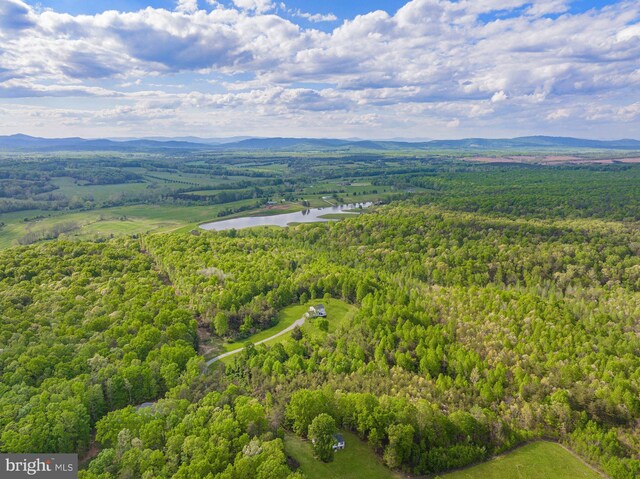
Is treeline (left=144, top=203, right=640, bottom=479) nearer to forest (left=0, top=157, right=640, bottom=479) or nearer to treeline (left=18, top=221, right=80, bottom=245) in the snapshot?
forest (left=0, top=157, right=640, bottom=479)

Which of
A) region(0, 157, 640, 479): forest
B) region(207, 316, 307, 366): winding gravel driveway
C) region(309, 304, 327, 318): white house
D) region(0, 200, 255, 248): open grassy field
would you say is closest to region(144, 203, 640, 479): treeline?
region(0, 157, 640, 479): forest

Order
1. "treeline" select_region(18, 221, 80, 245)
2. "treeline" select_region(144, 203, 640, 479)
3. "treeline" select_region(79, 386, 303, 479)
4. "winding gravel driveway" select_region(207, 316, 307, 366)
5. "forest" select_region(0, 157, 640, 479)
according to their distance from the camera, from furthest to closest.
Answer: "treeline" select_region(18, 221, 80, 245), "winding gravel driveway" select_region(207, 316, 307, 366), "treeline" select_region(144, 203, 640, 479), "forest" select_region(0, 157, 640, 479), "treeline" select_region(79, 386, 303, 479)

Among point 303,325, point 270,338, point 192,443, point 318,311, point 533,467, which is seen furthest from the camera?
point 318,311

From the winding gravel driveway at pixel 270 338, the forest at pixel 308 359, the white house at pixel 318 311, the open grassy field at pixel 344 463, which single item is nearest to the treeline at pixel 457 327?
the forest at pixel 308 359

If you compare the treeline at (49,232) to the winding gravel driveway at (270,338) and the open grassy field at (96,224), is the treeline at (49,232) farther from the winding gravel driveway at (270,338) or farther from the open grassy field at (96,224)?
the winding gravel driveway at (270,338)

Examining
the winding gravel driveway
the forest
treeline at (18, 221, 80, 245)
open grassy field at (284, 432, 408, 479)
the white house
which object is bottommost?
treeline at (18, 221, 80, 245)

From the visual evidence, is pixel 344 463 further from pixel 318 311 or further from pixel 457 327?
pixel 318 311

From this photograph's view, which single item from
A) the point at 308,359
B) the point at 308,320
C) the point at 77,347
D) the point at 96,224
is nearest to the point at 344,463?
the point at 308,359
